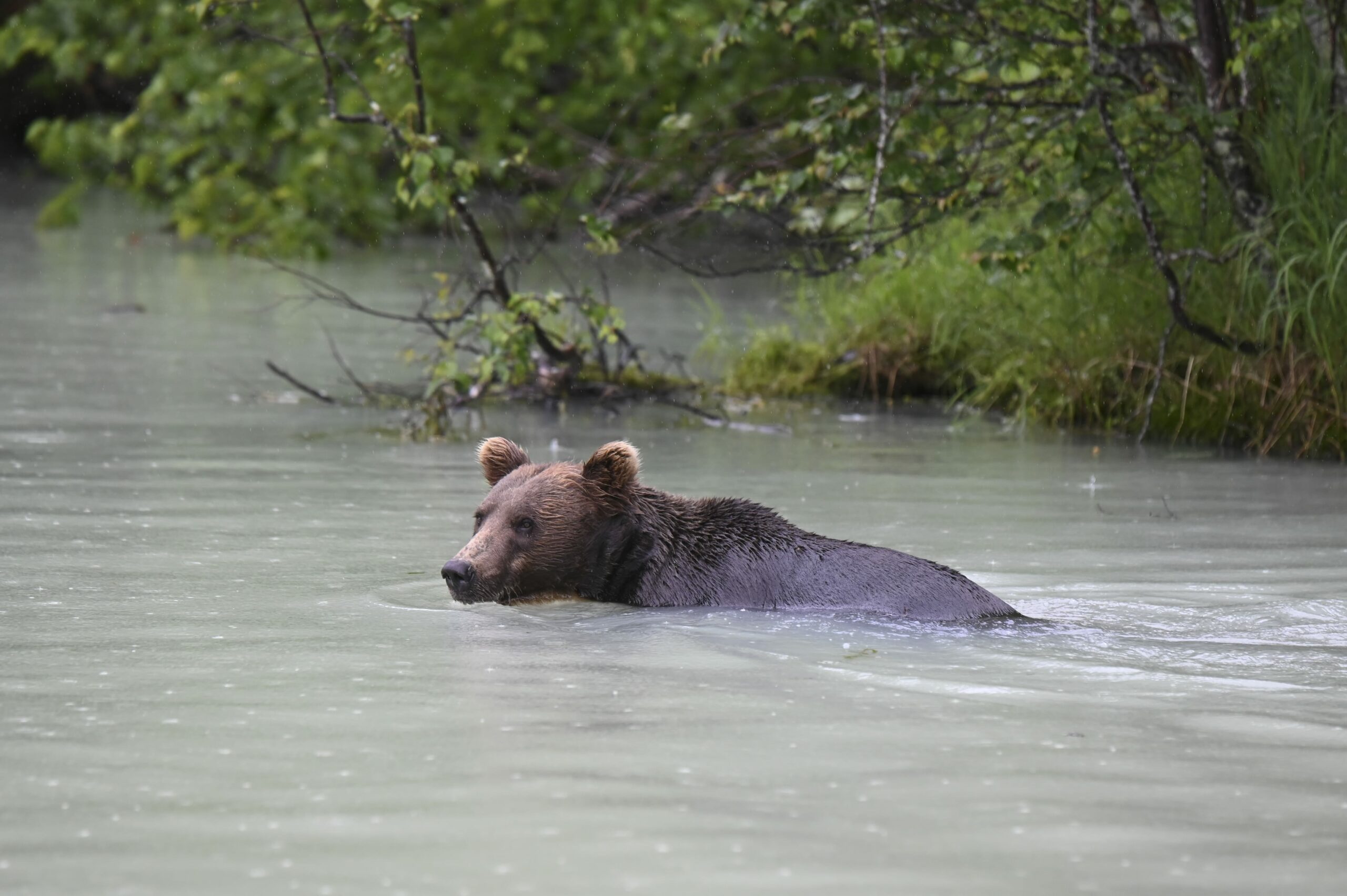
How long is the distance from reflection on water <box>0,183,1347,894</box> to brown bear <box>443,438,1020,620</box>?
130 millimetres

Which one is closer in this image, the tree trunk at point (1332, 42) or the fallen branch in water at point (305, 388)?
the tree trunk at point (1332, 42)

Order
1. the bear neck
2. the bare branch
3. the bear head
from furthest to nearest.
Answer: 1. the bare branch
2. the bear neck
3. the bear head

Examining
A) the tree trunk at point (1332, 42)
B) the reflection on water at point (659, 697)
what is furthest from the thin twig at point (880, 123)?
the tree trunk at point (1332, 42)

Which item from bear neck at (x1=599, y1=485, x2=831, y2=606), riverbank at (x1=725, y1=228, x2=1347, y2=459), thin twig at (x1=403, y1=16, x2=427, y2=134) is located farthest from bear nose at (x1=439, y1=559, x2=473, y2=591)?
thin twig at (x1=403, y1=16, x2=427, y2=134)

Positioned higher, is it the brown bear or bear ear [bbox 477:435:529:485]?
bear ear [bbox 477:435:529:485]

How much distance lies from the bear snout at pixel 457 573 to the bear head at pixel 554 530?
0.09 ft

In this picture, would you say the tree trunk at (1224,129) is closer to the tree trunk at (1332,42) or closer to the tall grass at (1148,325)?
the tall grass at (1148,325)

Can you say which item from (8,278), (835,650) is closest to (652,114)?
(8,278)

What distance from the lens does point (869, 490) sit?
8773 mm

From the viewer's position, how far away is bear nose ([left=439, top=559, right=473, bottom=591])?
5.87m

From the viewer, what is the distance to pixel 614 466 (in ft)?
20.9

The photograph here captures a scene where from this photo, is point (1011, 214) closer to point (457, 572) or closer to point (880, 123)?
point (880, 123)

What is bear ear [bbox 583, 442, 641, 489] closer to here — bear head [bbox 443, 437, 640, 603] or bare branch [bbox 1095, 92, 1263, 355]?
bear head [bbox 443, 437, 640, 603]

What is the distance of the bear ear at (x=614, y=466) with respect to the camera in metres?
6.34
